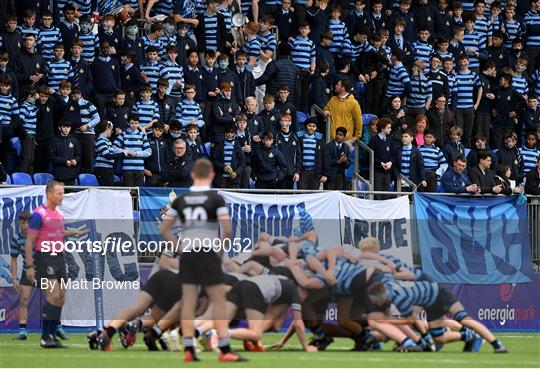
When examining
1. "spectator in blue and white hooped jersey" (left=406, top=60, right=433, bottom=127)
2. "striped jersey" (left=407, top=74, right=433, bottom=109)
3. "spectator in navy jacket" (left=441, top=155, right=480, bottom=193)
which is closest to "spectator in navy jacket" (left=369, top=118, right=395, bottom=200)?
"spectator in navy jacket" (left=441, top=155, right=480, bottom=193)

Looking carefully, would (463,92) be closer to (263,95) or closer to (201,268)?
(263,95)

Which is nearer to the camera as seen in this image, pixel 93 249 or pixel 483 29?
pixel 93 249

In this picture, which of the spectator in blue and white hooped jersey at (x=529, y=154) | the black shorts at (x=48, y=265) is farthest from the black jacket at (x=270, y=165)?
the black shorts at (x=48, y=265)

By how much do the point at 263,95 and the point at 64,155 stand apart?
233 inches

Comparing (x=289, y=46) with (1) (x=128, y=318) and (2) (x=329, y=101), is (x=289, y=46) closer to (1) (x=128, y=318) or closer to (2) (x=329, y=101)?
(2) (x=329, y=101)

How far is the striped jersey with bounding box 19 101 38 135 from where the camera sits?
998 inches

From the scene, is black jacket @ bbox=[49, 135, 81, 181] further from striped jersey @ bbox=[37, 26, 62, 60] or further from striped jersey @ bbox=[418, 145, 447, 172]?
striped jersey @ bbox=[418, 145, 447, 172]

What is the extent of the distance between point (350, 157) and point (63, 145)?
20.0 ft

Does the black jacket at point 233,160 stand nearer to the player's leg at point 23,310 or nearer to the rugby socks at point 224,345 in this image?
the player's leg at point 23,310

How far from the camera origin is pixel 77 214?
22.7 m

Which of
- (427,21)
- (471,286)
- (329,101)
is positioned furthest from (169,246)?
(427,21)

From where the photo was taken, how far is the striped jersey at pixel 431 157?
1113 inches

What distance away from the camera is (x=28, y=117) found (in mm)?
25391

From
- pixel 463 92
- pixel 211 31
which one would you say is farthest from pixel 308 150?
pixel 463 92
